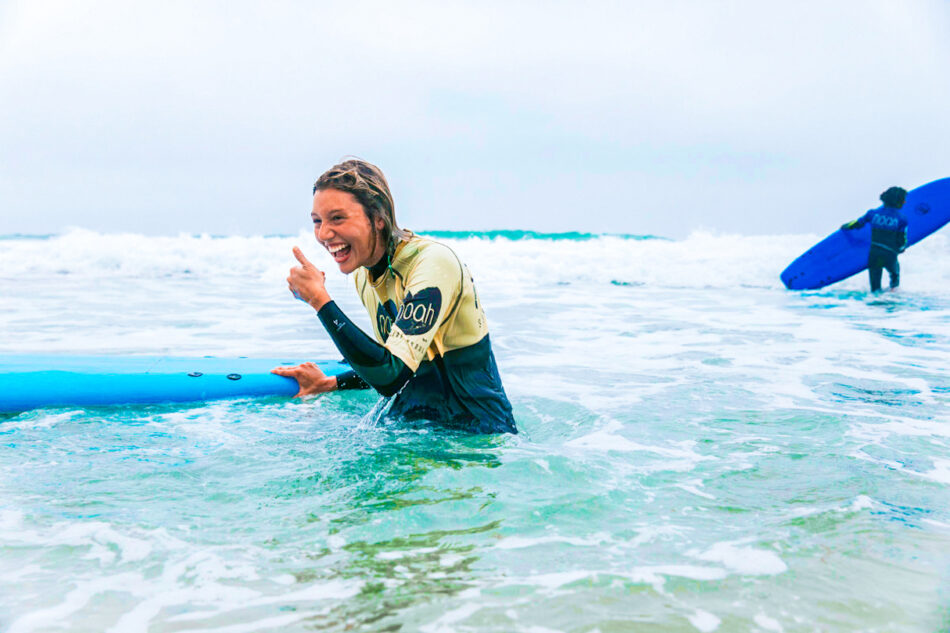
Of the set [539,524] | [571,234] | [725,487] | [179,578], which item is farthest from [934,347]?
[571,234]

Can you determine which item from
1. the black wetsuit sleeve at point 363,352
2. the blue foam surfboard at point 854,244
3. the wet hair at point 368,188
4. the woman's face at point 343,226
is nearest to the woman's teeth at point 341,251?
the woman's face at point 343,226

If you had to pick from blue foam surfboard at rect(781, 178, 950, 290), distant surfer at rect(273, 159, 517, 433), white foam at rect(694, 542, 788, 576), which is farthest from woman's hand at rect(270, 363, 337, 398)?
blue foam surfboard at rect(781, 178, 950, 290)

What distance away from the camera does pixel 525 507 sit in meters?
2.50

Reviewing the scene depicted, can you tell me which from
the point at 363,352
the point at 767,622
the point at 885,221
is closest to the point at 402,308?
the point at 363,352

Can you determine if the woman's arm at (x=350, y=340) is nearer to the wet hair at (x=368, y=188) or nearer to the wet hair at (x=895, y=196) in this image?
the wet hair at (x=368, y=188)

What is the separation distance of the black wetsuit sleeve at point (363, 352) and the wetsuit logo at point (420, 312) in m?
0.12

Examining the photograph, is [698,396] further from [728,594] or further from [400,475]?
[728,594]

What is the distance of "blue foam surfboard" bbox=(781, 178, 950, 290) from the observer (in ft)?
39.3

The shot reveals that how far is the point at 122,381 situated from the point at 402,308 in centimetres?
237

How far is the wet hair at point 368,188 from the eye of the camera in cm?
257

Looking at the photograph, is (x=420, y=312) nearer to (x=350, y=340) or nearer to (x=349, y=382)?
(x=350, y=340)

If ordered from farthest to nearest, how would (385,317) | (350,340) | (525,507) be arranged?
(385,317)
(525,507)
(350,340)

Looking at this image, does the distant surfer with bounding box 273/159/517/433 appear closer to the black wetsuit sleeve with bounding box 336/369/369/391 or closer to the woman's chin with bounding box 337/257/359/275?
the woman's chin with bounding box 337/257/359/275

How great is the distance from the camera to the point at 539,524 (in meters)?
2.36
